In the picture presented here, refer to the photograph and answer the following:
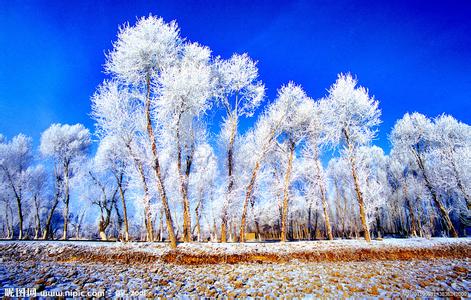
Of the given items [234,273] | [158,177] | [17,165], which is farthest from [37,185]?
[234,273]

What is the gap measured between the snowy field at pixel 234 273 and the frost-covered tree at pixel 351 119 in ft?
19.5

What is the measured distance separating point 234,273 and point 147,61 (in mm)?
13122

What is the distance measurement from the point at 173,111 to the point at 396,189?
40109 millimetres

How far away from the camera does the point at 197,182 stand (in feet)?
65.8

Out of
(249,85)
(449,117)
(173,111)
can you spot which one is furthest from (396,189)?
(173,111)

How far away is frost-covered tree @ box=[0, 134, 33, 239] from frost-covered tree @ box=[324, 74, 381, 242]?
33745 millimetres

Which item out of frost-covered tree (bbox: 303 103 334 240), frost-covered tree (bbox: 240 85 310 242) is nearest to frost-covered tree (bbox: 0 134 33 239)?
frost-covered tree (bbox: 240 85 310 242)

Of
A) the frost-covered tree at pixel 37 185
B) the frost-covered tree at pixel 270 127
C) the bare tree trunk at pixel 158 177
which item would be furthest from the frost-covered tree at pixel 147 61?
the frost-covered tree at pixel 37 185

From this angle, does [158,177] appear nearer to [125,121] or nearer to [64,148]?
[125,121]

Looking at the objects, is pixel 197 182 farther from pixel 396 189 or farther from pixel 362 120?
pixel 396 189

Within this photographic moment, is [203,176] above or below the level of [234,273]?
above

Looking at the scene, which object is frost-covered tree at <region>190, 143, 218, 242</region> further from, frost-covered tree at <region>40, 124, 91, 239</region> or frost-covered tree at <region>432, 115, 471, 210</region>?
frost-covered tree at <region>432, 115, 471, 210</region>

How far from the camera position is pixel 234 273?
9000 mm

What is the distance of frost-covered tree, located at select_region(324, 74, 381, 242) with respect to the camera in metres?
17.0
